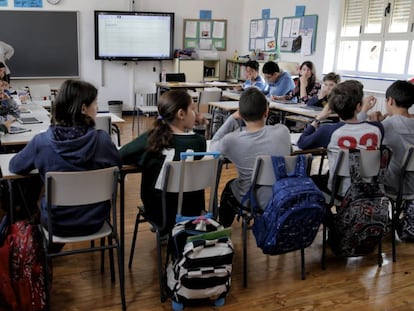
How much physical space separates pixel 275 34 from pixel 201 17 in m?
1.77

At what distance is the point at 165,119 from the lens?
2332 millimetres

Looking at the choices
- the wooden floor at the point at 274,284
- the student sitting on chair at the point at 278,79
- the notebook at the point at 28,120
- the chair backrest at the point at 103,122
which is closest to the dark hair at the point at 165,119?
the wooden floor at the point at 274,284

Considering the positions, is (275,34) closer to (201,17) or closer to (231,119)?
(201,17)

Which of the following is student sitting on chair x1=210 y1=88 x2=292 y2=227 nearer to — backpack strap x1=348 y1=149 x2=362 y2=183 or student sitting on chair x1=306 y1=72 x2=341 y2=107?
backpack strap x1=348 y1=149 x2=362 y2=183

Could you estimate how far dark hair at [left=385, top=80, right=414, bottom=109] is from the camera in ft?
9.56

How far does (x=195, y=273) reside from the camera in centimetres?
208

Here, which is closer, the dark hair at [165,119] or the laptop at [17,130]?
the dark hair at [165,119]

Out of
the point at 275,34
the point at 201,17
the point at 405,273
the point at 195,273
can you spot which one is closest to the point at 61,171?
the point at 195,273

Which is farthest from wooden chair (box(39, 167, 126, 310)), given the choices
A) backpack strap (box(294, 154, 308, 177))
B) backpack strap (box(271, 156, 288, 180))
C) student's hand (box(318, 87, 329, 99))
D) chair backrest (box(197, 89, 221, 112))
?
chair backrest (box(197, 89, 221, 112))

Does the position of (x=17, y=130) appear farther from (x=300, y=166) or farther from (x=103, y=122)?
(x=300, y=166)

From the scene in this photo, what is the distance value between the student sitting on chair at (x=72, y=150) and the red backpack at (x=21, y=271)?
0.45 feet

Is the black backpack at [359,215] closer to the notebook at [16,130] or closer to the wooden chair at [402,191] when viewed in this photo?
the wooden chair at [402,191]

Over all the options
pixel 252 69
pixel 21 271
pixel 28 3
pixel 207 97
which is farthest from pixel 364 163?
pixel 28 3

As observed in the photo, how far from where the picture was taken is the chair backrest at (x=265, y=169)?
232 cm
